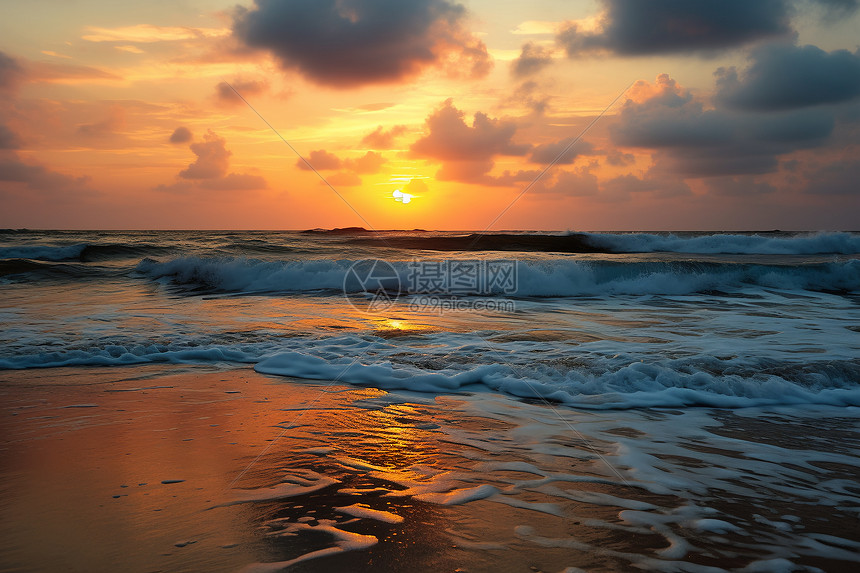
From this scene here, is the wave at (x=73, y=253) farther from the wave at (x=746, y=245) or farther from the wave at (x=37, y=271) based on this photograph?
the wave at (x=746, y=245)

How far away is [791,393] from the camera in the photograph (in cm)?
435

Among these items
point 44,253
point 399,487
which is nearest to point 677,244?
point 399,487

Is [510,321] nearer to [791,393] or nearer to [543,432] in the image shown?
[791,393]

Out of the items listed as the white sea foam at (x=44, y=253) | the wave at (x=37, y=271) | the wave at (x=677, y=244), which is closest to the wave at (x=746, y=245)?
the wave at (x=677, y=244)

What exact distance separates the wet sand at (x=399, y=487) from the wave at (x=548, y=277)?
8279 mm

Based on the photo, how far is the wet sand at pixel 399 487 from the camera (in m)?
1.97

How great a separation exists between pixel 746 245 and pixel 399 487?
97.3 ft

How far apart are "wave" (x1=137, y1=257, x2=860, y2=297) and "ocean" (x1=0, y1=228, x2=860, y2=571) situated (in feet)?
5.79

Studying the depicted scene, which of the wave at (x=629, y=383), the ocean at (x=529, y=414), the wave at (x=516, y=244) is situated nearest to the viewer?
the ocean at (x=529, y=414)

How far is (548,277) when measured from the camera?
43.7 feet

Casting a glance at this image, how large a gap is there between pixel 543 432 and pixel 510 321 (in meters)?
4.48

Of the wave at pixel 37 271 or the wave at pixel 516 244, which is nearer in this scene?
the wave at pixel 37 271

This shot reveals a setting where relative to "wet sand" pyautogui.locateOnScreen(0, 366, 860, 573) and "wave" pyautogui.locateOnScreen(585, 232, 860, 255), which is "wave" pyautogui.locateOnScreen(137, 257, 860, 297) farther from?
"wave" pyautogui.locateOnScreen(585, 232, 860, 255)

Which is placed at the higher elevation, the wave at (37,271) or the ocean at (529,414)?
the wave at (37,271)
